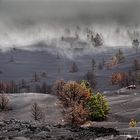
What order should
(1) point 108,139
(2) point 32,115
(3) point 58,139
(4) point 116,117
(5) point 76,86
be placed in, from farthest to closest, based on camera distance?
1. (2) point 32,115
2. (4) point 116,117
3. (5) point 76,86
4. (3) point 58,139
5. (1) point 108,139

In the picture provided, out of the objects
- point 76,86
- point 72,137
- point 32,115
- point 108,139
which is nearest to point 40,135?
point 72,137

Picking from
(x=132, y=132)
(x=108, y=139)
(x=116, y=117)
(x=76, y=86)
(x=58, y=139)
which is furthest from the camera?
(x=116, y=117)

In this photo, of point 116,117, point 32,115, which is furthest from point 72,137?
point 32,115

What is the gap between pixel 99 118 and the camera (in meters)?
151

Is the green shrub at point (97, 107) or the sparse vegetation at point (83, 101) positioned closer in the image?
the sparse vegetation at point (83, 101)

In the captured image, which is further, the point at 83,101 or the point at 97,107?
the point at 97,107

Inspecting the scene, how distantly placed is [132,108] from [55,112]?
3405 cm

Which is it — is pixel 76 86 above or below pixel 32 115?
above

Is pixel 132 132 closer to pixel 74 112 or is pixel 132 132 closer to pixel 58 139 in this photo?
pixel 58 139

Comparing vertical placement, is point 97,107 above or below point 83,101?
below

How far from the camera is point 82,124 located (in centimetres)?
13462

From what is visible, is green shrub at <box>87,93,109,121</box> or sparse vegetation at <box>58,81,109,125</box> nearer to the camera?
sparse vegetation at <box>58,81,109,125</box>

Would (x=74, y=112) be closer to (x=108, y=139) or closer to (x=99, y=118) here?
(x=99, y=118)

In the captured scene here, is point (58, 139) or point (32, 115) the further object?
point (32, 115)
